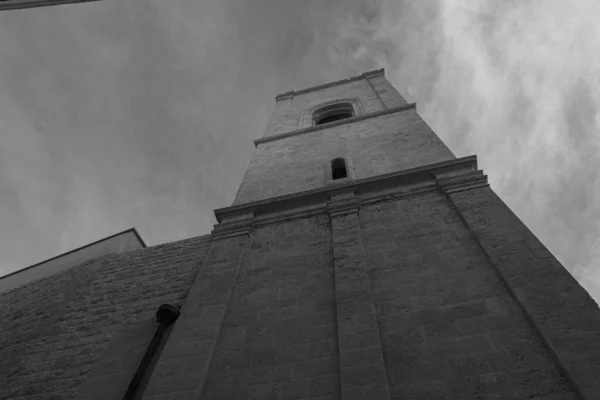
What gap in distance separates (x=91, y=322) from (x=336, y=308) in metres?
3.99

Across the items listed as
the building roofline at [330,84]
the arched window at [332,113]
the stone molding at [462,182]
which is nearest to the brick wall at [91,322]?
the stone molding at [462,182]

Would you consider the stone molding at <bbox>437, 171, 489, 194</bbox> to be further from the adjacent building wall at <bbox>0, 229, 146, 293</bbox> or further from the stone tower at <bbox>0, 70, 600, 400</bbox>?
the adjacent building wall at <bbox>0, 229, 146, 293</bbox>

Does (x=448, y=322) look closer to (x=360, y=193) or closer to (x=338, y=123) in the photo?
(x=360, y=193)

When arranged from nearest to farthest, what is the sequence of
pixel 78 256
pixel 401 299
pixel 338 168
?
1. pixel 401 299
2. pixel 338 168
3. pixel 78 256

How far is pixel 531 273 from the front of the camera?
17.7 ft

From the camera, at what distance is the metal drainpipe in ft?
17.6

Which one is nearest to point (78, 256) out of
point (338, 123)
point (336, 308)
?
point (338, 123)

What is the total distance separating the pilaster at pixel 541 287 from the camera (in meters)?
4.22

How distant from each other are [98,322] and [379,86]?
14.0 m

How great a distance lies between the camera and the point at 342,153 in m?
11.1

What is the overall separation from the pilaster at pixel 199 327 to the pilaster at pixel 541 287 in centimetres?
361

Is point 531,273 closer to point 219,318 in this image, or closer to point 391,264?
point 391,264

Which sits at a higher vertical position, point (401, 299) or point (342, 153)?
point (342, 153)

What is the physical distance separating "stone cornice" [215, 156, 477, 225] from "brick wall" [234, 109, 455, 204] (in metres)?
0.90
